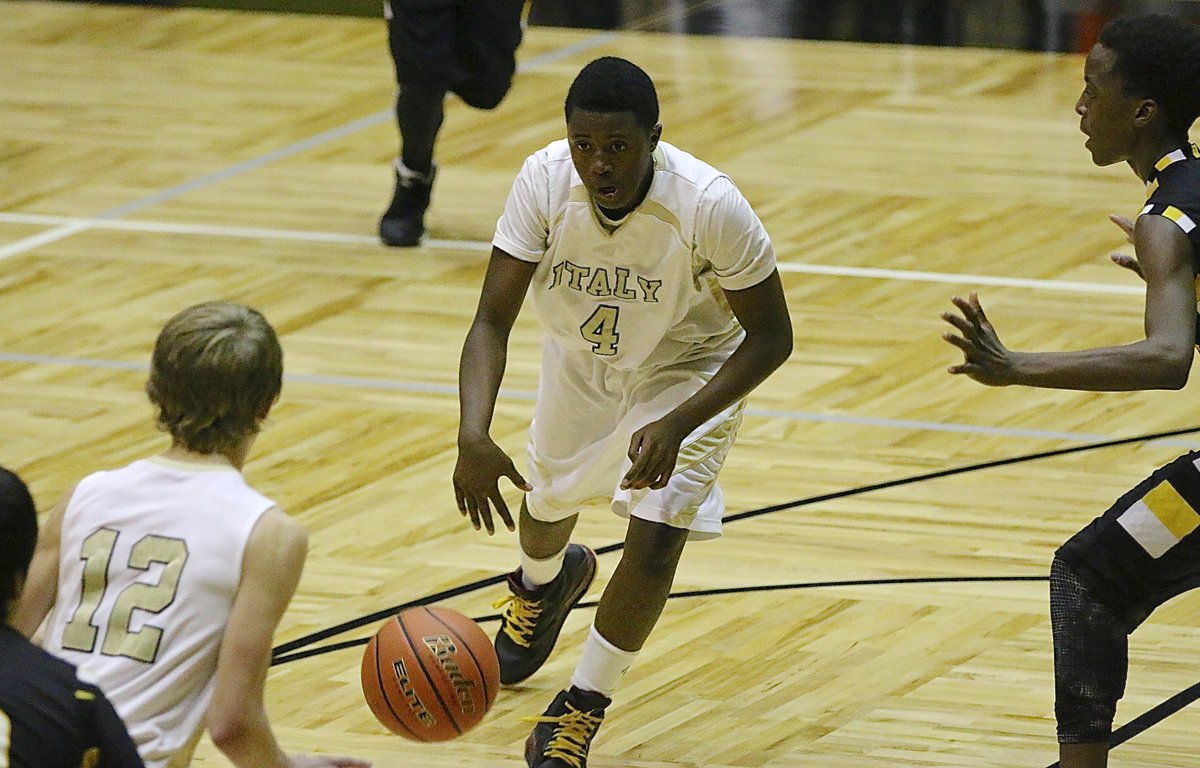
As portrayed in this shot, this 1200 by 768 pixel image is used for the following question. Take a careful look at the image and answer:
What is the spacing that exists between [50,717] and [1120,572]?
1927 millimetres

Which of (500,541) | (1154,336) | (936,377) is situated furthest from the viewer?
(936,377)

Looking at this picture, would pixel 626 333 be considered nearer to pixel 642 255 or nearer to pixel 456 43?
pixel 642 255

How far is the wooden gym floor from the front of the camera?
A: 4.54 meters

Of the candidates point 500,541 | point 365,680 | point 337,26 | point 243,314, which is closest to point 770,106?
point 337,26

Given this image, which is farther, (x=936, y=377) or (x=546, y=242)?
(x=936, y=377)

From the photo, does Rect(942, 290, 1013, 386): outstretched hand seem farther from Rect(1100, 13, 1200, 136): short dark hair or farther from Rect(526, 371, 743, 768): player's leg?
Rect(526, 371, 743, 768): player's leg

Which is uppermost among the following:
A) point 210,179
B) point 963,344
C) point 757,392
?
point 963,344

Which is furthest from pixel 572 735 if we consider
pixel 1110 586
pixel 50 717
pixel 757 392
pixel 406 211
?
pixel 406 211

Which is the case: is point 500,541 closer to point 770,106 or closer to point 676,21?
point 770,106

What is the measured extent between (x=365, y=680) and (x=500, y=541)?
150 cm

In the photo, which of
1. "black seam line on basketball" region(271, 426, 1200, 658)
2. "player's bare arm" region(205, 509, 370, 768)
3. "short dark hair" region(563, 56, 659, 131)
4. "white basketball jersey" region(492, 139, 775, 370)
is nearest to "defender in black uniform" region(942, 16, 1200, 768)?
"white basketball jersey" region(492, 139, 775, 370)

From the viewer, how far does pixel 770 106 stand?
33.3 feet

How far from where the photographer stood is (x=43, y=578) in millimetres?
3002

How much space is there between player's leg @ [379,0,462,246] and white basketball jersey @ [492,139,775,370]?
12.8 ft
